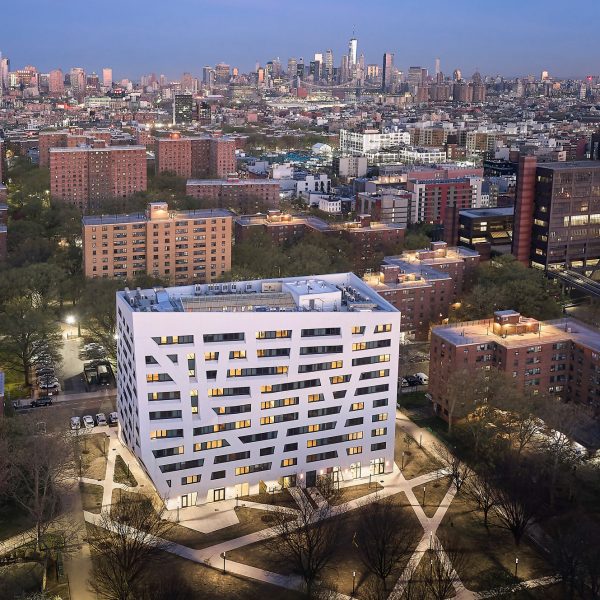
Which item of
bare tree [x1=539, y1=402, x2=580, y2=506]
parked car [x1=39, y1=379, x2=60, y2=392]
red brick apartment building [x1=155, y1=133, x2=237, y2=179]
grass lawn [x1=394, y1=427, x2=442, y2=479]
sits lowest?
grass lawn [x1=394, y1=427, x2=442, y2=479]

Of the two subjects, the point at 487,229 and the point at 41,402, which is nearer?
the point at 41,402

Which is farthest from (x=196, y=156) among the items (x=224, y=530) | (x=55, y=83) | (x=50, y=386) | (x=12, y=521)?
(x=55, y=83)

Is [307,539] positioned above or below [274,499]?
above

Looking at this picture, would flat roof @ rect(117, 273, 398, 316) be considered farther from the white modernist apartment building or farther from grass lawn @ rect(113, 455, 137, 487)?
grass lawn @ rect(113, 455, 137, 487)

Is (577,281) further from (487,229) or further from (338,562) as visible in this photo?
(338,562)

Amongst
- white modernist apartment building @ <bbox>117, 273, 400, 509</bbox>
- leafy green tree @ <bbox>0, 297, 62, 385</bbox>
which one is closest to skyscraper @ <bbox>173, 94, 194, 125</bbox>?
leafy green tree @ <bbox>0, 297, 62, 385</bbox>

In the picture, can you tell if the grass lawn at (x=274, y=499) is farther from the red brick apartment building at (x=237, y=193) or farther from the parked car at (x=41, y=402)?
the red brick apartment building at (x=237, y=193)
